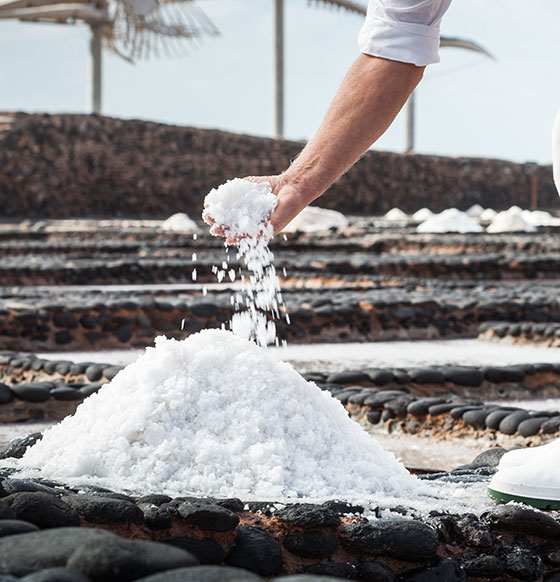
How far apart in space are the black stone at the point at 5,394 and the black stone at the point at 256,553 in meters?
1.96

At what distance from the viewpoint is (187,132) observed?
68.2 ft

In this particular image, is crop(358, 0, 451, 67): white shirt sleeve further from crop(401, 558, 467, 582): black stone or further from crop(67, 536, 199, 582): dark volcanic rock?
crop(67, 536, 199, 582): dark volcanic rock

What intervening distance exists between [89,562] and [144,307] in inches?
177

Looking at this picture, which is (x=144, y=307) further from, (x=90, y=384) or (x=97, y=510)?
(x=97, y=510)

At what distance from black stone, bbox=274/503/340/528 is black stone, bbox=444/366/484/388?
2.22 metres

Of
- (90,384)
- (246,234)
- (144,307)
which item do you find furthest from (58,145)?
(246,234)

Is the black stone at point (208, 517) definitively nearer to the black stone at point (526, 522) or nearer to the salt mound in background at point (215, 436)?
the salt mound in background at point (215, 436)

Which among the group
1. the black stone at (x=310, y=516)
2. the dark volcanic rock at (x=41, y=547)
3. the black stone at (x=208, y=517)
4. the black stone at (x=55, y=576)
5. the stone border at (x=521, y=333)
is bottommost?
the stone border at (x=521, y=333)

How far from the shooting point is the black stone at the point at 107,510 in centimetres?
140

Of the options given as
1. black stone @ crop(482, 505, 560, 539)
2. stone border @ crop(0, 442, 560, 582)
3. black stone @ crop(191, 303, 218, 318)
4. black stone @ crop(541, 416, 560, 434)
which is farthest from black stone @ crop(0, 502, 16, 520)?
black stone @ crop(191, 303, 218, 318)

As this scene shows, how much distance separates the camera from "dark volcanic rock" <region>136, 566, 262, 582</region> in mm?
904

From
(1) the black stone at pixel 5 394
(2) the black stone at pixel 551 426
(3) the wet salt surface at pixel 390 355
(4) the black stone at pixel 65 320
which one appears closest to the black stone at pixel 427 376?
(3) the wet salt surface at pixel 390 355

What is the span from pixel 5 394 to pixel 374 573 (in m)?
2.05

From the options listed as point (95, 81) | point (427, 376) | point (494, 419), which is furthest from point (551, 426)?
point (95, 81)
